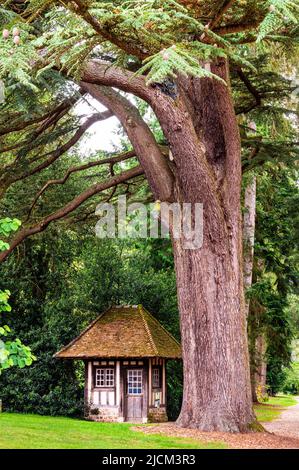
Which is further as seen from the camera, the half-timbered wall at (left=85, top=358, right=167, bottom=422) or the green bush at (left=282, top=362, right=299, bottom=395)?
the green bush at (left=282, top=362, right=299, bottom=395)

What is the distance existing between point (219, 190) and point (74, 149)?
1210 cm

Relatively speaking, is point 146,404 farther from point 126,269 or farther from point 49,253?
point 49,253

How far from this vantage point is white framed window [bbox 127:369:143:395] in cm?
2034

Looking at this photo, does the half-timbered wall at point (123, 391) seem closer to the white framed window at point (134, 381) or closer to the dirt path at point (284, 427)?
the white framed window at point (134, 381)

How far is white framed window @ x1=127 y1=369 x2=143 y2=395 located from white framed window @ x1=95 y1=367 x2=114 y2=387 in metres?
0.52

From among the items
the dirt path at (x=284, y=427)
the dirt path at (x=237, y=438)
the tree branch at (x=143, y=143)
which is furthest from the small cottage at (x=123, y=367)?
the tree branch at (x=143, y=143)

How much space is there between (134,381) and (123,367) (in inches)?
20.0

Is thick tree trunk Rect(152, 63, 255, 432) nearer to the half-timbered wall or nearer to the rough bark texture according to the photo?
the half-timbered wall

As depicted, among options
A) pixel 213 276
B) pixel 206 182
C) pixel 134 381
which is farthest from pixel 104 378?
pixel 206 182

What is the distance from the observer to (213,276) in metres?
14.2

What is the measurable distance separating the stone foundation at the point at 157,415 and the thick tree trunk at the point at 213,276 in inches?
233

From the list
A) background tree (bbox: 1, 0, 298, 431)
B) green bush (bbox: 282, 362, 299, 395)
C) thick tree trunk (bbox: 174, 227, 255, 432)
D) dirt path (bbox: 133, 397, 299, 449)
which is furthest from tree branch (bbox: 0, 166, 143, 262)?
green bush (bbox: 282, 362, 299, 395)

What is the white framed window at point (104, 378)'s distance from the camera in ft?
67.4

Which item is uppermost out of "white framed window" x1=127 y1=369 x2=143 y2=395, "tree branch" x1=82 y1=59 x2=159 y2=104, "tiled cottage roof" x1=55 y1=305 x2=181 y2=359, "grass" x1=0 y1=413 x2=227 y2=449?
"tree branch" x1=82 y1=59 x2=159 y2=104
